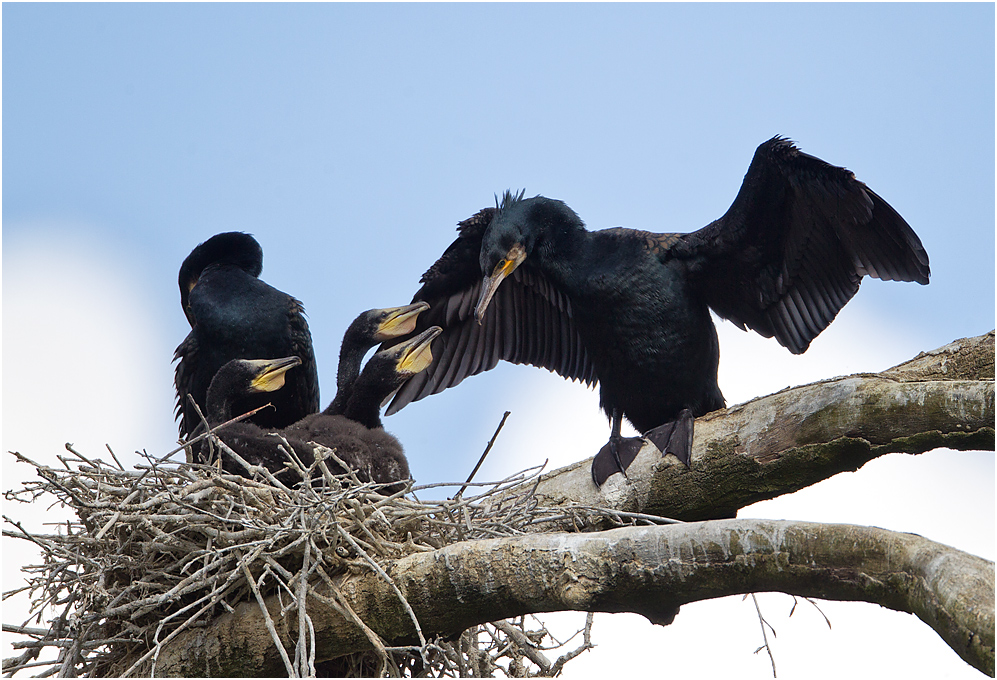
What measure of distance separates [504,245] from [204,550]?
2275 millimetres

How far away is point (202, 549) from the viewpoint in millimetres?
3201

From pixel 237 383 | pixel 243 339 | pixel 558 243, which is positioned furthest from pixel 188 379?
pixel 558 243

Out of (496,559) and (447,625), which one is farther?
(447,625)

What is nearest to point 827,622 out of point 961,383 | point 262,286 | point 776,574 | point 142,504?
point 961,383

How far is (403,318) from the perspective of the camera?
509cm

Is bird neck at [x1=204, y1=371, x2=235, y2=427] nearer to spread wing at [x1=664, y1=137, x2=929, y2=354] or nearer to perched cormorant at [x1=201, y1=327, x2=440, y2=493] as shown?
perched cormorant at [x1=201, y1=327, x2=440, y2=493]

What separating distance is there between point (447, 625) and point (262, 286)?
3185 millimetres


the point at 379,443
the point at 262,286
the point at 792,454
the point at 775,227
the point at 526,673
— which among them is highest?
the point at 262,286

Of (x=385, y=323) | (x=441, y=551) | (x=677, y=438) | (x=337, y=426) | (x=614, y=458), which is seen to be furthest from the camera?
(x=385, y=323)

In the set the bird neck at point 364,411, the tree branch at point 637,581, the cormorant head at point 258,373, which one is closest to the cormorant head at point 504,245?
the bird neck at point 364,411

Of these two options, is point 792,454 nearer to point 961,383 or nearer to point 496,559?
point 961,383

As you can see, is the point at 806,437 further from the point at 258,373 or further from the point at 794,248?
the point at 258,373

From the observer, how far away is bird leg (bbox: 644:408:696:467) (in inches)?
150

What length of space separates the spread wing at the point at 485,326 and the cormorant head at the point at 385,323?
352mm
